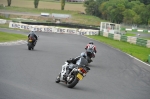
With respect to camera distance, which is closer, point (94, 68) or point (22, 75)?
point (22, 75)

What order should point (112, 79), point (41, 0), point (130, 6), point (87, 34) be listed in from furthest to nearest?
point (41, 0) → point (130, 6) → point (87, 34) → point (112, 79)

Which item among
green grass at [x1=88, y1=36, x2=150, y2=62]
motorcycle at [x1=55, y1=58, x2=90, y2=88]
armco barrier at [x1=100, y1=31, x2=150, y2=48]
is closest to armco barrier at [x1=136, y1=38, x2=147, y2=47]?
armco barrier at [x1=100, y1=31, x2=150, y2=48]

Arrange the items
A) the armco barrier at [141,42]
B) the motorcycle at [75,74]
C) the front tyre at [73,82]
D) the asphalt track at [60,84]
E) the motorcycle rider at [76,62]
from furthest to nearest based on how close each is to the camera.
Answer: the armco barrier at [141,42] < the motorcycle rider at [76,62] < the front tyre at [73,82] < the motorcycle at [75,74] < the asphalt track at [60,84]

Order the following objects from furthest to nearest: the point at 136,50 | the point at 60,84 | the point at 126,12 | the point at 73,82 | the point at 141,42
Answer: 1. the point at 126,12
2. the point at 141,42
3. the point at 136,50
4. the point at 60,84
5. the point at 73,82

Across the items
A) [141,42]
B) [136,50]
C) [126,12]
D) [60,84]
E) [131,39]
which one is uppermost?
[126,12]

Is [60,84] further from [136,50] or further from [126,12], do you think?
[126,12]

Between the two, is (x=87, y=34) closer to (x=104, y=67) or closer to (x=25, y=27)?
(x=25, y=27)

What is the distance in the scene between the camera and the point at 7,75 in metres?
13.7

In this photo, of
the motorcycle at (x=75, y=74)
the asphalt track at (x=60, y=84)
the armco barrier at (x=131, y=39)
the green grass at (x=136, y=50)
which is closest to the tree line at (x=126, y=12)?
the armco barrier at (x=131, y=39)

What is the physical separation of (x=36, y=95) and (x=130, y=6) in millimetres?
100250

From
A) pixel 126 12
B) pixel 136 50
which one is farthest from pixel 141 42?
pixel 126 12

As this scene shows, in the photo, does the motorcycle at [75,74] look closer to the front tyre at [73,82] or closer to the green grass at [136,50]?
the front tyre at [73,82]

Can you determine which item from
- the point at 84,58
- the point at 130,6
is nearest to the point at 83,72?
the point at 84,58

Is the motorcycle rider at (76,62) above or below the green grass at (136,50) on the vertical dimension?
above
